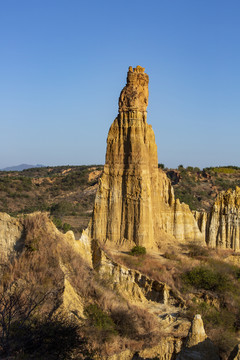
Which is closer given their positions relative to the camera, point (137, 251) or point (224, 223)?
point (137, 251)

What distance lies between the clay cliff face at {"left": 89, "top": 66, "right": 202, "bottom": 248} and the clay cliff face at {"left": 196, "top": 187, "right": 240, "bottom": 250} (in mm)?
1807

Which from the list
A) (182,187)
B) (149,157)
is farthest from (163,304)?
(182,187)

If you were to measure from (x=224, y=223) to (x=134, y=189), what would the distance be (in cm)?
780

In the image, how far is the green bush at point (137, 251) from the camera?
68.4ft

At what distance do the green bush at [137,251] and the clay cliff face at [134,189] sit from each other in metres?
0.68

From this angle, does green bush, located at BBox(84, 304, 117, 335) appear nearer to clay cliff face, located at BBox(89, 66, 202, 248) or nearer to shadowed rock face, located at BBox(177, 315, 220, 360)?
shadowed rock face, located at BBox(177, 315, 220, 360)

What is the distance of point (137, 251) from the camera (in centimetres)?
2098

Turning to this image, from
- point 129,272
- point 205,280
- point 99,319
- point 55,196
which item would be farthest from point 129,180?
point 55,196

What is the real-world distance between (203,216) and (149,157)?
6197 mm

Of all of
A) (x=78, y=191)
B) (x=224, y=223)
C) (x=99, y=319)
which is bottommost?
(x=99, y=319)

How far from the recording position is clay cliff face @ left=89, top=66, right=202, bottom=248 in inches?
883

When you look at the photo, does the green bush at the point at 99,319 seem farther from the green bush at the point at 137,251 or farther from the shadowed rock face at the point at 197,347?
the green bush at the point at 137,251

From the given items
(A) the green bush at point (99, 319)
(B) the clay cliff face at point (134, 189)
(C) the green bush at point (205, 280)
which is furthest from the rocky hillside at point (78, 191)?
(A) the green bush at point (99, 319)

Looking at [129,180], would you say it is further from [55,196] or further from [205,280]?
[55,196]
